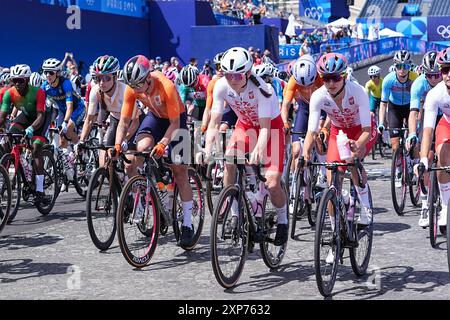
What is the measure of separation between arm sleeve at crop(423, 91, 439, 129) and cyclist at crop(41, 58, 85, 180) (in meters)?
6.27

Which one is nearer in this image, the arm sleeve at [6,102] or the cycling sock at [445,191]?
the cycling sock at [445,191]

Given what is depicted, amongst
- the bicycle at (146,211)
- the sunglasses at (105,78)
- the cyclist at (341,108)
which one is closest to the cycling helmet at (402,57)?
the cyclist at (341,108)

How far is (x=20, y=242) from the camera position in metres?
9.16

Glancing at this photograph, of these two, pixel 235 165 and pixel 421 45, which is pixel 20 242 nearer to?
pixel 235 165

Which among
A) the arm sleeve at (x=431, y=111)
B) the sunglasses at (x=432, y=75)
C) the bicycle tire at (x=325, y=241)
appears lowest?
the bicycle tire at (x=325, y=241)

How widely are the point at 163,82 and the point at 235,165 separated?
1.39 metres

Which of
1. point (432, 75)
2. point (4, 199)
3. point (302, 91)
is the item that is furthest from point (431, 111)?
point (4, 199)

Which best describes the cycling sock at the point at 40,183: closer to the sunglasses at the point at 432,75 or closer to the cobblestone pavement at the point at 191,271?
the cobblestone pavement at the point at 191,271

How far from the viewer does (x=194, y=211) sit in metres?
8.69

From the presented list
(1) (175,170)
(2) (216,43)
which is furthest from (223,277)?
(2) (216,43)

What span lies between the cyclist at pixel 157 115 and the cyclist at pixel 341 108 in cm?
145

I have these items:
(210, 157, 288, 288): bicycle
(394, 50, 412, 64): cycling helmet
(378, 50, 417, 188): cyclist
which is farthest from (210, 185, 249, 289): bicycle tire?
(394, 50, 412, 64): cycling helmet

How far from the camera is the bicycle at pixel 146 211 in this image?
747 cm

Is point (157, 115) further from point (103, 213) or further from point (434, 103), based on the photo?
point (434, 103)
